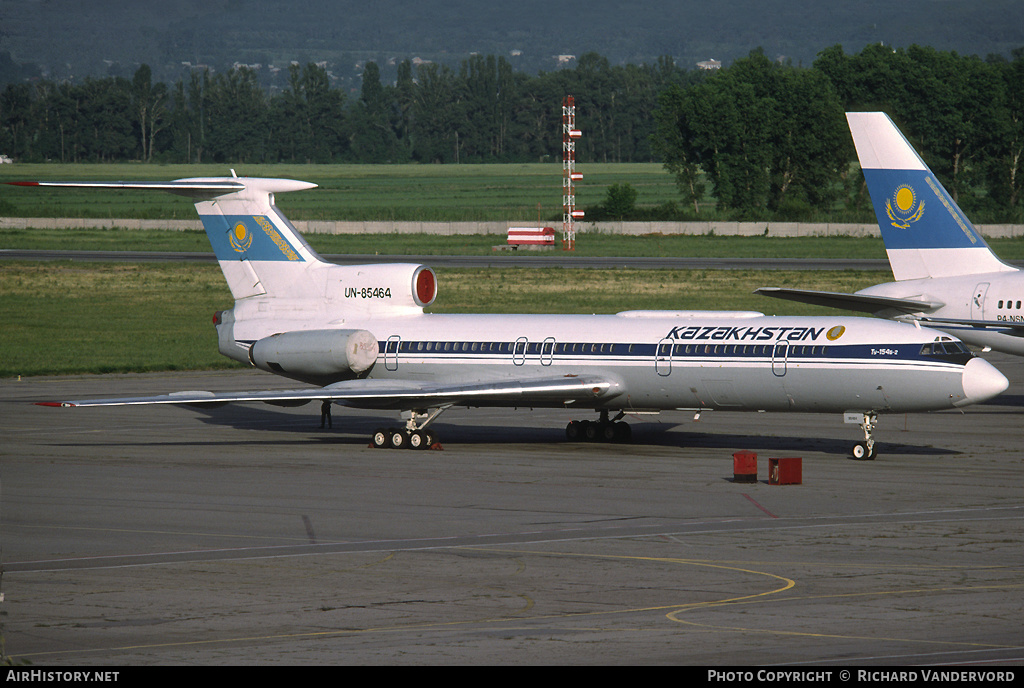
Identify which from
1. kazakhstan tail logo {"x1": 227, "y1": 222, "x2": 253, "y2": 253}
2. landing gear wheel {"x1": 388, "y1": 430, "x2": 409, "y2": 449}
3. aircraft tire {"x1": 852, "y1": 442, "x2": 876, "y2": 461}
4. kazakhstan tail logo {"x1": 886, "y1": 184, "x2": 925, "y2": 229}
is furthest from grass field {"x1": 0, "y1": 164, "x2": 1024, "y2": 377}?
aircraft tire {"x1": 852, "y1": 442, "x2": 876, "y2": 461}

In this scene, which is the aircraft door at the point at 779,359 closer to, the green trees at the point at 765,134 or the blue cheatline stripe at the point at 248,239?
the blue cheatline stripe at the point at 248,239

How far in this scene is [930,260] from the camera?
39.0 m

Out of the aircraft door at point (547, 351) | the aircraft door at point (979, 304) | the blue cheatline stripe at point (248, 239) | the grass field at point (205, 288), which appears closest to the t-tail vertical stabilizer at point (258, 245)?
the blue cheatline stripe at point (248, 239)

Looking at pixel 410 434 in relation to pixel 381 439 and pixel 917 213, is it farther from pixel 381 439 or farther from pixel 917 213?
pixel 917 213

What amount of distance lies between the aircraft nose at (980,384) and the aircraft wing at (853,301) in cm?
466

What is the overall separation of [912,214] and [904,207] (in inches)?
12.9

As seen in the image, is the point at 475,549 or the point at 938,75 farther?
the point at 938,75

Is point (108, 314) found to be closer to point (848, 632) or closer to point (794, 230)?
point (848, 632)

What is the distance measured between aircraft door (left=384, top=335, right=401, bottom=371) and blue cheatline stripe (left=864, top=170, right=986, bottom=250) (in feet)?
48.6

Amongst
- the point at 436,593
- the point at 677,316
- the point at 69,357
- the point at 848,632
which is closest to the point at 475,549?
the point at 436,593

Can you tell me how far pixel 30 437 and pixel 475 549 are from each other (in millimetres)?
18927

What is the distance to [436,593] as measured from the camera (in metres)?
19.0

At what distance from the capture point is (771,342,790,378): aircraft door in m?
32.2

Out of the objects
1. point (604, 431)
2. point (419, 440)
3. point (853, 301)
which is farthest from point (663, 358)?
point (419, 440)
